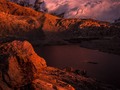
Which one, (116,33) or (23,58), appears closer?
(23,58)

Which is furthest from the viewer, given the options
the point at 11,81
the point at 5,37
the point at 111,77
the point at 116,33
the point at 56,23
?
the point at 56,23

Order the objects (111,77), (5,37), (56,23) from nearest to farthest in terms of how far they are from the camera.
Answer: (111,77)
(5,37)
(56,23)

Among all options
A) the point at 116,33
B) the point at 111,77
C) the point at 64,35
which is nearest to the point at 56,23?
the point at 64,35

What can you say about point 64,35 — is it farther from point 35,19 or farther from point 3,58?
point 3,58

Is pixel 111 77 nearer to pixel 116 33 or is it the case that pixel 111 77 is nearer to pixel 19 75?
pixel 19 75

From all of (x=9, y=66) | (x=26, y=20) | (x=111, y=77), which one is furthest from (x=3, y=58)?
Result: (x=26, y=20)

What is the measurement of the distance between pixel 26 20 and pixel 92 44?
3870 cm

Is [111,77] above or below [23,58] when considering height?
below

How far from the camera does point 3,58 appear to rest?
84.0 feet

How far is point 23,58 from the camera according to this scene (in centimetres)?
2545

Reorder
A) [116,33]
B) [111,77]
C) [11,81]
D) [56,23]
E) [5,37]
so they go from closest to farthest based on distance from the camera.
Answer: [11,81]
[111,77]
[5,37]
[116,33]
[56,23]

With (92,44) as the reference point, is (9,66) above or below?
above

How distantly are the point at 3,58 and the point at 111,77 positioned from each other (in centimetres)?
2501

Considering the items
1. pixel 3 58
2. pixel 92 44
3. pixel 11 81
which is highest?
pixel 3 58
